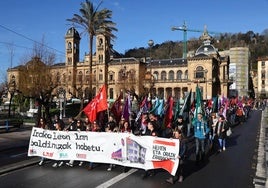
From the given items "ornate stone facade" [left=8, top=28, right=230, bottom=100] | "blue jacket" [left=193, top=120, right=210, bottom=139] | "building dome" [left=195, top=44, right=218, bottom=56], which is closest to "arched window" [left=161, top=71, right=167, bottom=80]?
"ornate stone facade" [left=8, top=28, right=230, bottom=100]

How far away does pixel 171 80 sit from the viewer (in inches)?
3760

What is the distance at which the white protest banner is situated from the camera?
927 cm

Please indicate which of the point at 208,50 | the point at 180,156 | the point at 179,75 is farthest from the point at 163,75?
the point at 180,156

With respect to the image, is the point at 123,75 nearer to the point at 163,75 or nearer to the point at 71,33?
the point at 71,33

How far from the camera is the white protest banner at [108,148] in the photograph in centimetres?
927

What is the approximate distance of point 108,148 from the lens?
10312 mm

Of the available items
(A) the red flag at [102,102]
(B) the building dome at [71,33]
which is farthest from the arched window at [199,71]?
(A) the red flag at [102,102]

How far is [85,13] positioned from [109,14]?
2555 mm

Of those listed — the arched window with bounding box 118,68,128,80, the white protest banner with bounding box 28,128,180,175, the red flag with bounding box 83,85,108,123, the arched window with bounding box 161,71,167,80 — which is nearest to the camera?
the white protest banner with bounding box 28,128,180,175

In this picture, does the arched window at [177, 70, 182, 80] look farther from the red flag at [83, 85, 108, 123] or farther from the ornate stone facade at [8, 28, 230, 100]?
the red flag at [83, 85, 108, 123]

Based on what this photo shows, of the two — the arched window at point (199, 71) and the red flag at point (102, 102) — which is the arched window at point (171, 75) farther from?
the red flag at point (102, 102)

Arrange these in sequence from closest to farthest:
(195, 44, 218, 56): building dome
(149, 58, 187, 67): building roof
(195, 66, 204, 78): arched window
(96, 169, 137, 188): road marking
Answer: (96, 169, 137, 188): road marking, (195, 66, 204, 78): arched window, (149, 58, 187, 67): building roof, (195, 44, 218, 56): building dome

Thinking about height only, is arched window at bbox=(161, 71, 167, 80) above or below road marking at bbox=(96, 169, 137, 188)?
above

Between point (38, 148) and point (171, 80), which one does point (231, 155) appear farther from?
point (171, 80)
